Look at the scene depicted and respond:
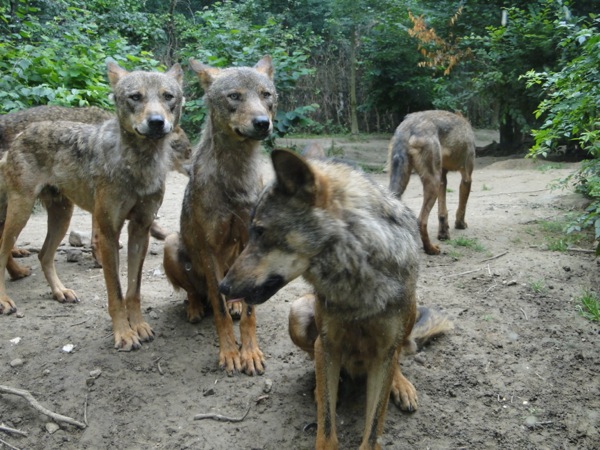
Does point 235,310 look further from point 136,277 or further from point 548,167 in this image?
point 548,167

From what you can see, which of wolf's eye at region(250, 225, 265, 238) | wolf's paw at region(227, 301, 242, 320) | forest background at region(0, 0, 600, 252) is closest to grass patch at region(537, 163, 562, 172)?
forest background at region(0, 0, 600, 252)

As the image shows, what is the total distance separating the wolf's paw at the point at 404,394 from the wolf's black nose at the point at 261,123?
81.8 inches

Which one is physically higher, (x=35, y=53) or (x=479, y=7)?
(x=479, y=7)

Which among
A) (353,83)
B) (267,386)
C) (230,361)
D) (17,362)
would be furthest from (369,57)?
(17,362)

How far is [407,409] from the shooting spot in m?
3.89

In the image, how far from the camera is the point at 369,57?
63.6 feet

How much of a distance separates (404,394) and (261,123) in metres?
2.23

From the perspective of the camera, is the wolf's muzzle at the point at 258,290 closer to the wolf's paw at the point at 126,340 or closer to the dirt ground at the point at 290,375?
the dirt ground at the point at 290,375

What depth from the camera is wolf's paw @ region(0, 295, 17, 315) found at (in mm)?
5203

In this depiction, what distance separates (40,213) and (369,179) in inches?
289

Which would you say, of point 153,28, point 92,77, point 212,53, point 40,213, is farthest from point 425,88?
point 40,213

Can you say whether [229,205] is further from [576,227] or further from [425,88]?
[425,88]

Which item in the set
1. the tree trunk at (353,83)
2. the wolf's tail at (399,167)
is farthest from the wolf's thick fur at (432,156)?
the tree trunk at (353,83)

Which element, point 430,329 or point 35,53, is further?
point 35,53
